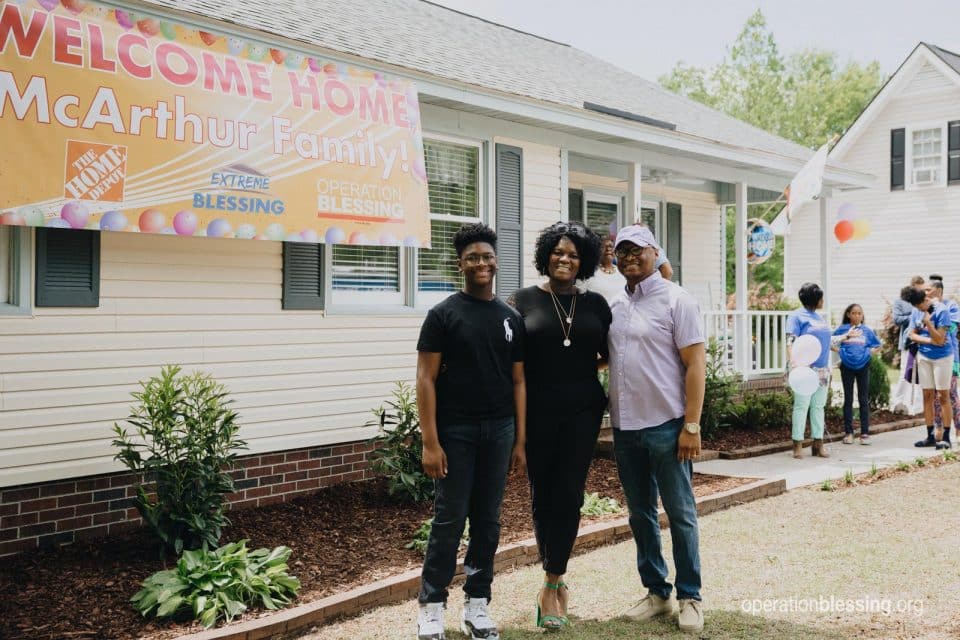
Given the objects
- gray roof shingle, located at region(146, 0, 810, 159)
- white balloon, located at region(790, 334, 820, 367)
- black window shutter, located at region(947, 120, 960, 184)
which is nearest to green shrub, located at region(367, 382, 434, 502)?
gray roof shingle, located at region(146, 0, 810, 159)

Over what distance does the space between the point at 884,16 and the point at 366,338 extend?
181 ft

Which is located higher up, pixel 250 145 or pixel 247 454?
pixel 250 145

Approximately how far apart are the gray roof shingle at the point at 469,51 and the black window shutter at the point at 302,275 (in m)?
1.57

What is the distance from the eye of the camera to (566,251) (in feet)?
13.7

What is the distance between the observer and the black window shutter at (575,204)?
12.6m

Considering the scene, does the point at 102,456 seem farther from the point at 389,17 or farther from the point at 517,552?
the point at 389,17

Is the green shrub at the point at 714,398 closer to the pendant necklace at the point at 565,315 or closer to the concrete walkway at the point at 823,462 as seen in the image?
the concrete walkway at the point at 823,462

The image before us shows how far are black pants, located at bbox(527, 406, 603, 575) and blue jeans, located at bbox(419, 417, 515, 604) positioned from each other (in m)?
0.14

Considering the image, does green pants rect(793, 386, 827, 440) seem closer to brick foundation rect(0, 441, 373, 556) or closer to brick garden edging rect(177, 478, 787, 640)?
brick garden edging rect(177, 478, 787, 640)

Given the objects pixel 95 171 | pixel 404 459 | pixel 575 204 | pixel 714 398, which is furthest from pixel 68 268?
pixel 575 204

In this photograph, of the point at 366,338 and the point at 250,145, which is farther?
the point at 366,338

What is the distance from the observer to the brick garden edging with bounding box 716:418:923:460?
30.1 ft

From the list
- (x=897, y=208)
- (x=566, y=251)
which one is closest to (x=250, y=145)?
(x=566, y=251)

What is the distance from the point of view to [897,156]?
21500 mm
